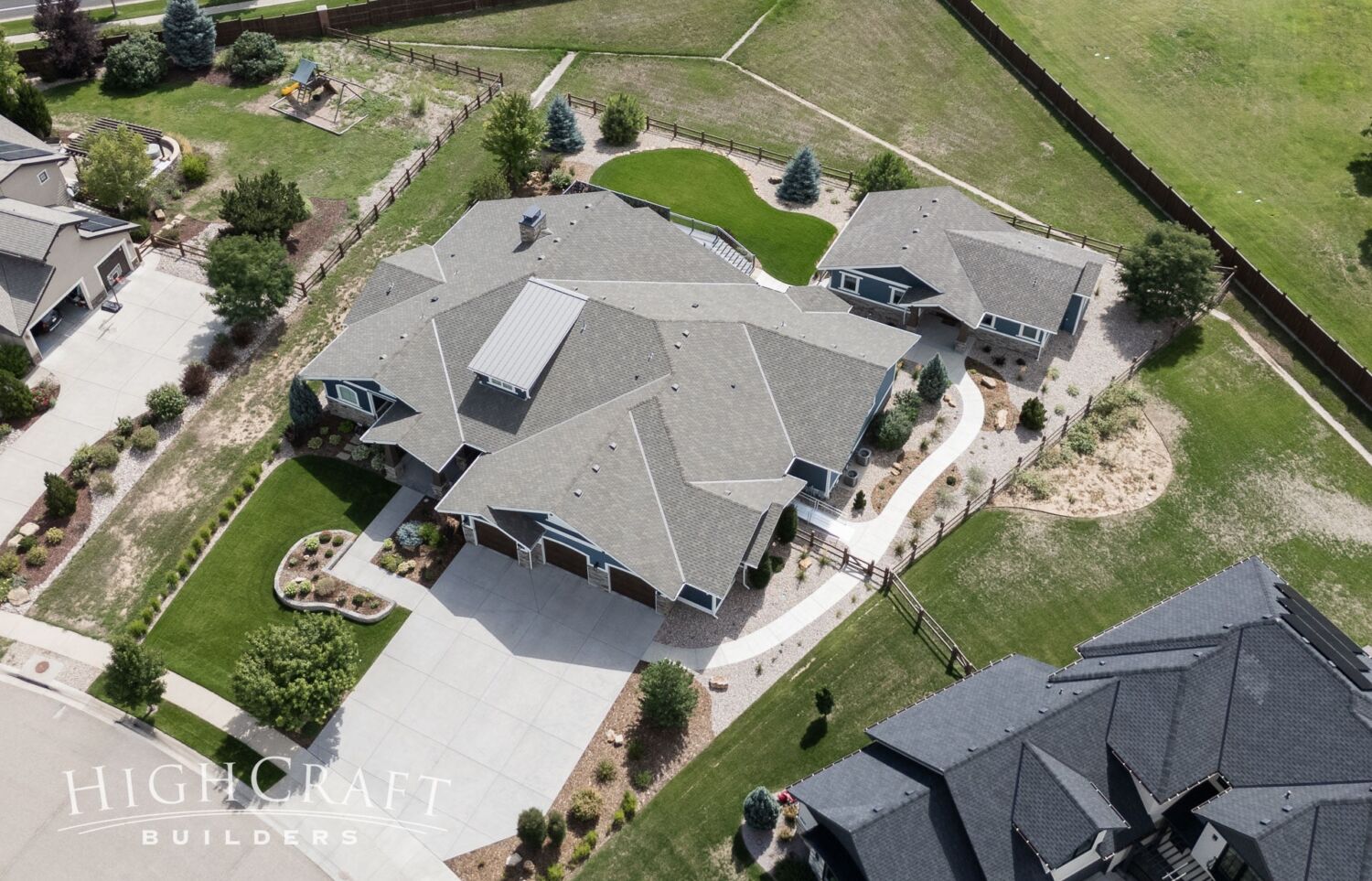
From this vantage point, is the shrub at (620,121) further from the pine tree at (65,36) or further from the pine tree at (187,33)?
the pine tree at (65,36)

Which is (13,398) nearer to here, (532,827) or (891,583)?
(532,827)

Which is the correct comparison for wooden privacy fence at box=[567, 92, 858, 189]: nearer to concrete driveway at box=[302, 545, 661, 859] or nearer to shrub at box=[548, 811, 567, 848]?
concrete driveway at box=[302, 545, 661, 859]

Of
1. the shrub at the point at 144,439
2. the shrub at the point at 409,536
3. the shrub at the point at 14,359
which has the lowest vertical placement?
the shrub at the point at 409,536

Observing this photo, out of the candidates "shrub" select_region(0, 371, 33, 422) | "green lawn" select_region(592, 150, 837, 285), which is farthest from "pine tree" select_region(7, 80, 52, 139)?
"green lawn" select_region(592, 150, 837, 285)

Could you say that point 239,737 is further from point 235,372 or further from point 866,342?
point 866,342

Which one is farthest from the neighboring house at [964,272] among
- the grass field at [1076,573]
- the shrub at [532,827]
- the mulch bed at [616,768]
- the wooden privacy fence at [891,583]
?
the shrub at [532,827]
